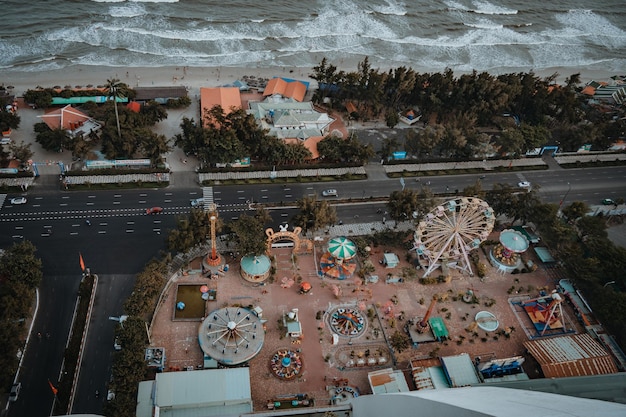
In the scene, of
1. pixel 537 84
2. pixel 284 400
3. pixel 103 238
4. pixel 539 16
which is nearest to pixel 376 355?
pixel 284 400

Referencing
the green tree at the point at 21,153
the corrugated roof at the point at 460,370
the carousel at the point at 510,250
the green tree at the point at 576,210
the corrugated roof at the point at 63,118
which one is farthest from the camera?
the corrugated roof at the point at 63,118

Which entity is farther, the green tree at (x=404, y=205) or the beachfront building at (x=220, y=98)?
the beachfront building at (x=220, y=98)

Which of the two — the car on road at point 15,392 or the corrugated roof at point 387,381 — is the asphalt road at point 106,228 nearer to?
the car on road at point 15,392

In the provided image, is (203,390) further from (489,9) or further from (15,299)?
(489,9)

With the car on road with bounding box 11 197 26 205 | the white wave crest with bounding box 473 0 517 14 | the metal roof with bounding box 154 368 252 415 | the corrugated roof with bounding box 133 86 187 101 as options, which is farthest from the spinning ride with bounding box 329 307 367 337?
the white wave crest with bounding box 473 0 517 14

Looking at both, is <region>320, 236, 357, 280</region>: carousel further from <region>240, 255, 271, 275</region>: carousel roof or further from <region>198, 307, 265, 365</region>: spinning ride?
<region>198, 307, 265, 365</region>: spinning ride

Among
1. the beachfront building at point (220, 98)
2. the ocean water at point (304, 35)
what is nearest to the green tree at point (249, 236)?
the beachfront building at point (220, 98)

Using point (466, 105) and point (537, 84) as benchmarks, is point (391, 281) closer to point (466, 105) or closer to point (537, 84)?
point (466, 105)
